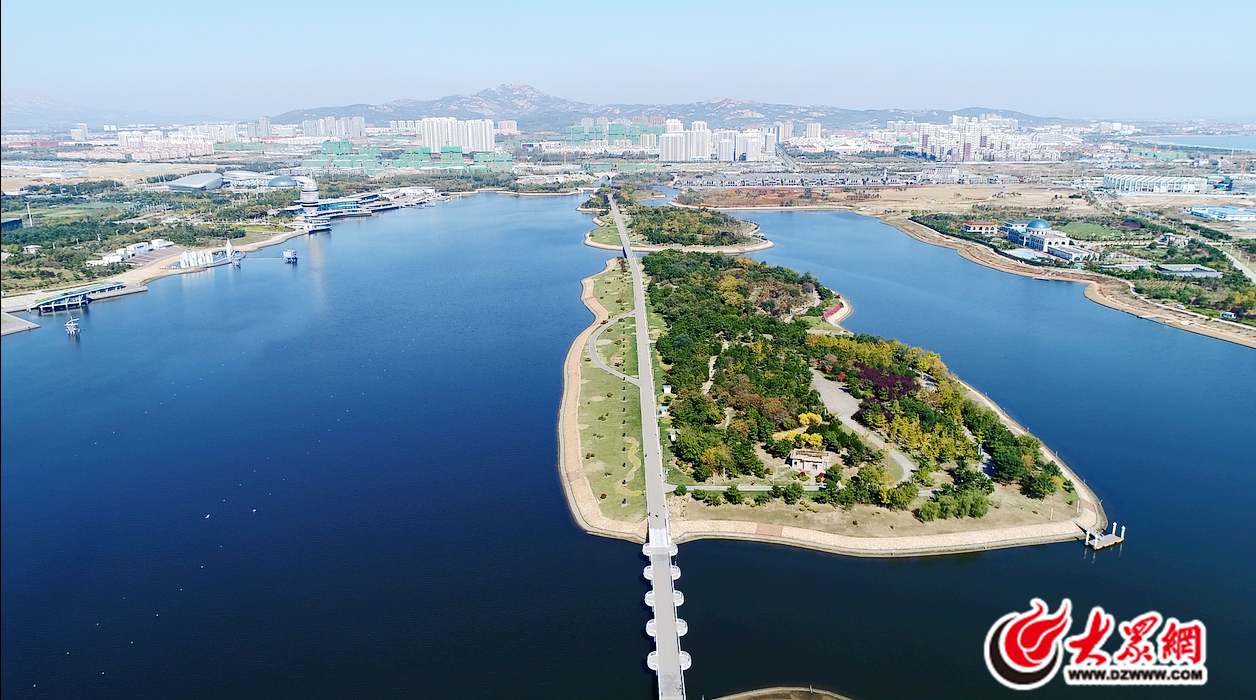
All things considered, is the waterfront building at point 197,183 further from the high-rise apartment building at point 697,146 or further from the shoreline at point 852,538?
the shoreline at point 852,538

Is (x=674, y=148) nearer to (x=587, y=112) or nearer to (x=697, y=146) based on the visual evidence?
(x=697, y=146)

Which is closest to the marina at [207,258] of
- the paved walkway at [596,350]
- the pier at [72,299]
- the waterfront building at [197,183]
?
the pier at [72,299]

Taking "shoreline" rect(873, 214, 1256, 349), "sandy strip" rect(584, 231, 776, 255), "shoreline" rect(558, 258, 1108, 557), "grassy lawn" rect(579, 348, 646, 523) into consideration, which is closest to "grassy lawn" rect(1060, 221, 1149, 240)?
"shoreline" rect(873, 214, 1256, 349)

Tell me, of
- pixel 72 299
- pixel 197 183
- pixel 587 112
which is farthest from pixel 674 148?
pixel 587 112

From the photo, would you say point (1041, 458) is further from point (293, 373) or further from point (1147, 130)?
point (1147, 130)

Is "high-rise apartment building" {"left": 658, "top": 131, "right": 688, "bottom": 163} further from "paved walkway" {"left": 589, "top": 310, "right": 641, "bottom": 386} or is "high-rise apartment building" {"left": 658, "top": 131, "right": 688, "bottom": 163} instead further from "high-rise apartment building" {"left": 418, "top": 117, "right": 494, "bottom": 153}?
"paved walkway" {"left": 589, "top": 310, "right": 641, "bottom": 386}
